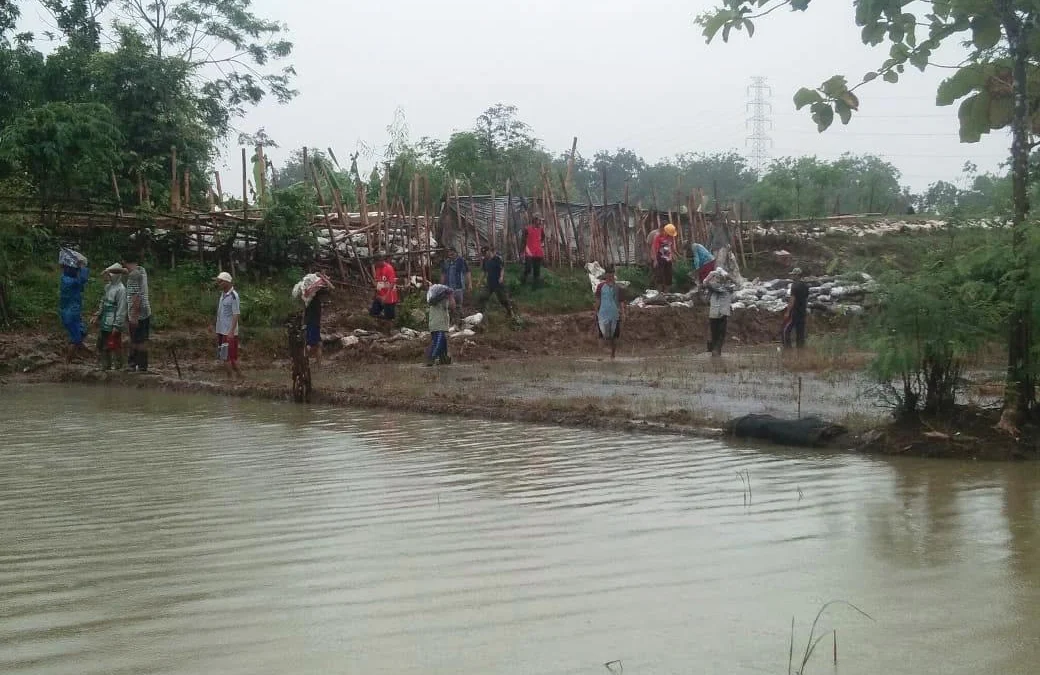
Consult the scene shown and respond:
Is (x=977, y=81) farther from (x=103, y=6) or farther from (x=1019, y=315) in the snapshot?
(x=103, y=6)

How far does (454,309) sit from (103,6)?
1627 cm

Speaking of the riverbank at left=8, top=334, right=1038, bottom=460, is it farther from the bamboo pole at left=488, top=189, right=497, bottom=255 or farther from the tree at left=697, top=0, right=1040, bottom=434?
the bamboo pole at left=488, top=189, right=497, bottom=255

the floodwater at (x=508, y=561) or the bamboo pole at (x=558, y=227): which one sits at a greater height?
the bamboo pole at (x=558, y=227)

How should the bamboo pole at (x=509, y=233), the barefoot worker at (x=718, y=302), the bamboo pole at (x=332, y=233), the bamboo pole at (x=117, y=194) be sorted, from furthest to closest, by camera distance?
the bamboo pole at (x=509, y=233) < the bamboo pole at (x=332, y=233) < the bamboo pole at (x=117, y=194) < the barefoot worker at (x=718, y=302)

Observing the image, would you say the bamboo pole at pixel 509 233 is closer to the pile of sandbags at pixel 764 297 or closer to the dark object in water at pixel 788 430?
the pile of sandbags at pixel 764 297

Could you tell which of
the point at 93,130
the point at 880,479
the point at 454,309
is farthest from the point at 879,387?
the point at 93,130

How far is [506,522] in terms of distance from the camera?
5.87 m

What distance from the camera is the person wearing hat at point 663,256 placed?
2534 cm

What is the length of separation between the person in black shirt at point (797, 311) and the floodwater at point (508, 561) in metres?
10.4

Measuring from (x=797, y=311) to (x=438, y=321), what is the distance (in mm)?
6552

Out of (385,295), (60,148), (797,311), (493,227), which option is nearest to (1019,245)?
(797,311)

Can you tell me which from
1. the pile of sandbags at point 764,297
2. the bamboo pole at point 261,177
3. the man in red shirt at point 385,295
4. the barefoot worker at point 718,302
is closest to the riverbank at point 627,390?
the barefoot worker at point 718,302

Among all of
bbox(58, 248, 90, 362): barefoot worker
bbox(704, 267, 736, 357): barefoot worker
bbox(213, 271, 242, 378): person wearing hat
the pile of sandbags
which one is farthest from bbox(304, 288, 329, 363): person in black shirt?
the pile of sandbags

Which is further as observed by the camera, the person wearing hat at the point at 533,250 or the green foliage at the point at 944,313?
the person wearing hat at the point at 533,250
